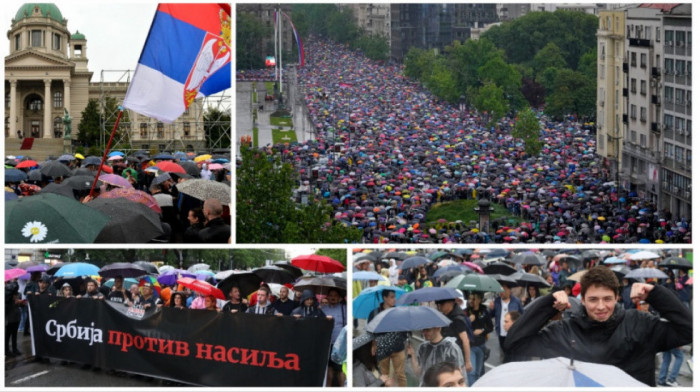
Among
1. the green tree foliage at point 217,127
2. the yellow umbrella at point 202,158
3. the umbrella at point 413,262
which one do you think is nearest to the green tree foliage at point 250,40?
the yellow umbrella at point 202,158

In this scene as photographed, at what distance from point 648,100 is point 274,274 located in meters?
9.67

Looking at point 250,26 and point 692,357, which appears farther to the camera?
point 250,26

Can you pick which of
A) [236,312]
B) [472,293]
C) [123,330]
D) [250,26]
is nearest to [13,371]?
[123,330]

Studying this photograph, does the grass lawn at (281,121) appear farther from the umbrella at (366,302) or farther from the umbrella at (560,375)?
Result: the umbrella at (560,375)

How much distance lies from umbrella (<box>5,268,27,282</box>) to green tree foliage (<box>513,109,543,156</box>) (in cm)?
1159

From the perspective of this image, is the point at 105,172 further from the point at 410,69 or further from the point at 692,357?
the point at 692,357

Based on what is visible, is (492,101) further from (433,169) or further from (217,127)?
(433,169)

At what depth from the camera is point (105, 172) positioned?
16062 millimetres

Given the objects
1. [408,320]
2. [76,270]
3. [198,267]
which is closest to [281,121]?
[198,267]

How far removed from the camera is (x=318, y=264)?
10.9 m

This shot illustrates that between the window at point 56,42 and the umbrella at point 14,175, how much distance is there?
4.18 metres

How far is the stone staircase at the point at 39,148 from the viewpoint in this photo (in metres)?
22.1

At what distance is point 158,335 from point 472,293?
2.40 metres

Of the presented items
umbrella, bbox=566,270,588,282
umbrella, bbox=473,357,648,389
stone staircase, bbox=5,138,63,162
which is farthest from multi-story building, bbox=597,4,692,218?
umbrella, bbox=473,357,648,389
